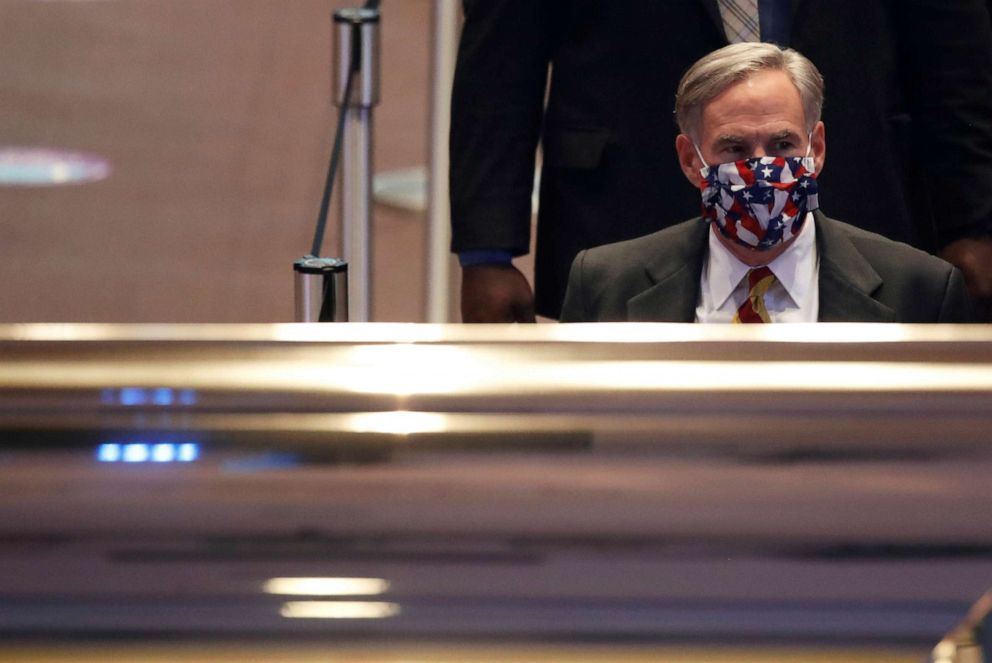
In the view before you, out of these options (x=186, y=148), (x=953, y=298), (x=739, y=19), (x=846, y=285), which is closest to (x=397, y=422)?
(x=846, y=285)

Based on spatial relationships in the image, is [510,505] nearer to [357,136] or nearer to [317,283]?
[317,283]

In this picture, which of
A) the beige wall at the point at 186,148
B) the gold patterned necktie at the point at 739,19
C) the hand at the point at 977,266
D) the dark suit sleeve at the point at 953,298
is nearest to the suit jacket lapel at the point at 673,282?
the dark suit sleeve at the point at 953,298

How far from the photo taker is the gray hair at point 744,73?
5.56ft

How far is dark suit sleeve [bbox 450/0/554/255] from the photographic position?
2.09 meters

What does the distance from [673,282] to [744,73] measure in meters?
0.24

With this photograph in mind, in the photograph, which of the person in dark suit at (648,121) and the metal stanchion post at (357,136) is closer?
the person in dark suit at (648,121)

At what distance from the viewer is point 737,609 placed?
295 mm

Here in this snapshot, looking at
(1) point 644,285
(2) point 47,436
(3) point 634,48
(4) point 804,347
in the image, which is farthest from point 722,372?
(3) point 634,48

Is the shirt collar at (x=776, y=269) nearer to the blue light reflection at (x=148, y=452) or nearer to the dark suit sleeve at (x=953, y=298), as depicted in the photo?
the dark suit sleeve at (x=953, y=298)

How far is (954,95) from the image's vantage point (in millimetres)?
2037

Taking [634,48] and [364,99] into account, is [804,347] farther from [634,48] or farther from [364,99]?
[364,99]

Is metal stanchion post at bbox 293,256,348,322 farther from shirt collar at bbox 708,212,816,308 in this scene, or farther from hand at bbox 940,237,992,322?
hand at bbox 940,237,992,322

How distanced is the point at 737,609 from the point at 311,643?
0.08 metres

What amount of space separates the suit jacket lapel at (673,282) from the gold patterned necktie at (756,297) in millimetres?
53
